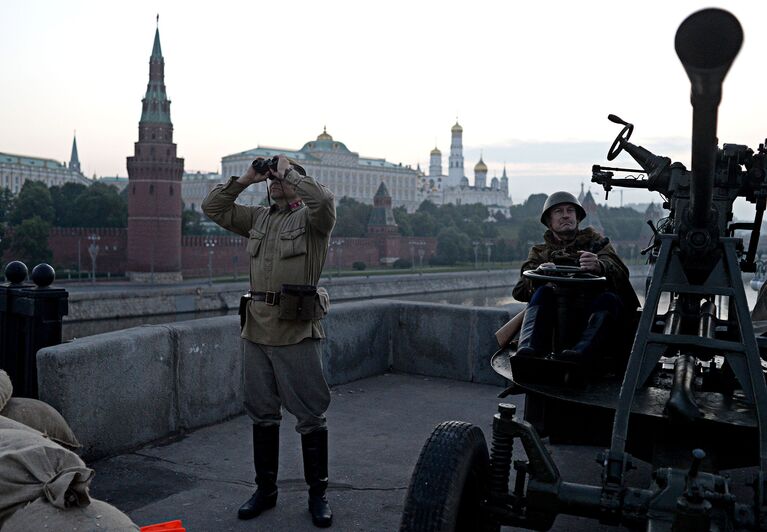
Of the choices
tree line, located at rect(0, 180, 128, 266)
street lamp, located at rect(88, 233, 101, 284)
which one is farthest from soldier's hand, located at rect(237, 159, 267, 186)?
street lamp, located at rect(88, 233, 101, 284)

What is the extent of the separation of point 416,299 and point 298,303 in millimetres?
54789

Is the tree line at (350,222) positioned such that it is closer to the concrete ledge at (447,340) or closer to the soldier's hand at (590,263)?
the concrete ledge at (447,340)

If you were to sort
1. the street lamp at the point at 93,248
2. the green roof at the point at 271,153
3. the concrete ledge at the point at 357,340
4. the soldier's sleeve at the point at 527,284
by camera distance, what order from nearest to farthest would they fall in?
the soldier's sleeve at the point at 527,284 → the concrete ledge at the point at 357,340 → the street lamp at the point at 93,248 → the green roof at the point at 271,153

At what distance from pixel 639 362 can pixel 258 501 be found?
1.69 meters

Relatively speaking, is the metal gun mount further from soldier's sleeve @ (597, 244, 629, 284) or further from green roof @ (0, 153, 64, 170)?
green roof @ (0, 153, 64, 170)

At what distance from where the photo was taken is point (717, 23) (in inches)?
76.9

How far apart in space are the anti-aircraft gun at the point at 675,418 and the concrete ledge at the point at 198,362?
2020mm

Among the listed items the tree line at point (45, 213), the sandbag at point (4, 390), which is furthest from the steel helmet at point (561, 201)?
the tree line at point (45, 213)

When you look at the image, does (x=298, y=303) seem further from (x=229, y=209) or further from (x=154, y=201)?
(x=154, y=201)

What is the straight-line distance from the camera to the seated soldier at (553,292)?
9.91 ft

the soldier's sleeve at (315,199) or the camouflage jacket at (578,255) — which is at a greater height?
the soldier's sleeve at (315,199)

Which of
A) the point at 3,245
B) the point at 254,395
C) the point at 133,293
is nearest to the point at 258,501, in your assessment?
the point at 254,395

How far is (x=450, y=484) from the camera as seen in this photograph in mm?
2414

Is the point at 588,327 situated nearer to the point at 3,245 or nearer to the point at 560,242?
the point at 560,242
